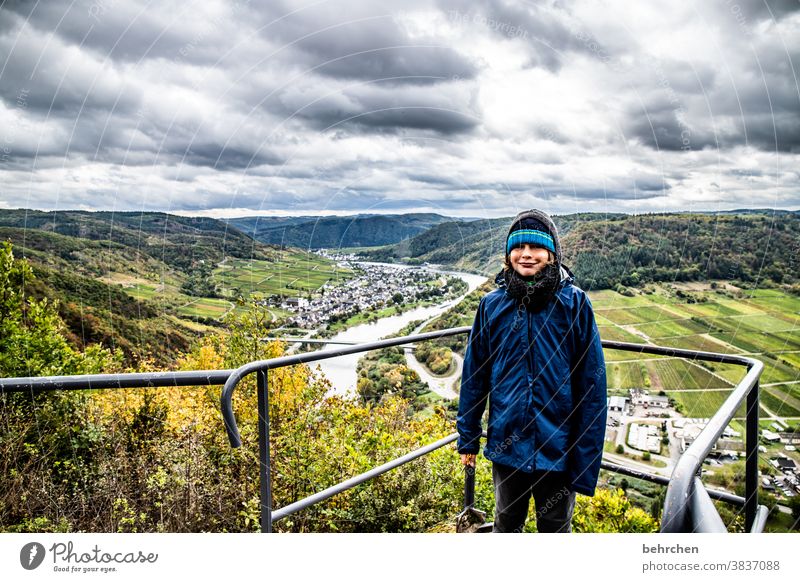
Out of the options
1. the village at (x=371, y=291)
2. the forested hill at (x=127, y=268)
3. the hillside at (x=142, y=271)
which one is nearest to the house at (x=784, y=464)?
the village at (x=371, y=291)

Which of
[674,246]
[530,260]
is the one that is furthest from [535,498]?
[674,246]

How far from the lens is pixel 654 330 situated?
3873 millimetres

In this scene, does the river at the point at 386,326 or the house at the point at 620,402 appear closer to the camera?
the house at the point at 620,402

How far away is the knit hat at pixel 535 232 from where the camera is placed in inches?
77.3

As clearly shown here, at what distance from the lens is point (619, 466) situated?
2799 millimetres

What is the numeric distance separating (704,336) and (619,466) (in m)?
1.26

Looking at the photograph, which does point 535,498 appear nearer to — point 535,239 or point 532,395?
point 532,395

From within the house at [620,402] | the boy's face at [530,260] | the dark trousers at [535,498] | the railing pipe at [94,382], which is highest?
the boy's face at [530,260]

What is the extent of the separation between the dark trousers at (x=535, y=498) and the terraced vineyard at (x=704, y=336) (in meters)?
0.74

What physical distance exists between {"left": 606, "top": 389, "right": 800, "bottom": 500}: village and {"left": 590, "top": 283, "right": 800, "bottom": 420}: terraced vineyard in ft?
0.61

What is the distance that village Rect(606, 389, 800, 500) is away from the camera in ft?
4.94

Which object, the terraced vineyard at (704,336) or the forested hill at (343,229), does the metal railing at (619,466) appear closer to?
the terraced vineyard at (704,336)

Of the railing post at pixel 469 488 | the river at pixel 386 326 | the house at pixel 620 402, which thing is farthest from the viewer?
the river at pixel 386 326
